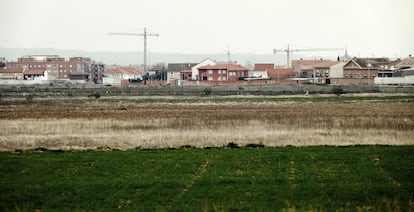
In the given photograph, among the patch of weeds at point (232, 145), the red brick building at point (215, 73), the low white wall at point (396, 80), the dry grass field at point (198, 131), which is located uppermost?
the red brick building at point (215, 73)

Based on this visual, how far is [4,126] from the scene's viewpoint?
4784cm

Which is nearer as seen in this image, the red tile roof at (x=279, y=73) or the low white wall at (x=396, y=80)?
the low white wall at (x=396, y=80)

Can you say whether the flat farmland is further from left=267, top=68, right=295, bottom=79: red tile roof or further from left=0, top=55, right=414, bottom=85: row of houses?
left=267, top=68, right=295, bottom=79: red tile roof

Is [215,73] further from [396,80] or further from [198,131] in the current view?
[198,131]

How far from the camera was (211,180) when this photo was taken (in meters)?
21.8

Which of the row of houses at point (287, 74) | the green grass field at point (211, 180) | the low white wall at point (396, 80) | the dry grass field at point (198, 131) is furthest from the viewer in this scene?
the row of houses at point (287, 74)

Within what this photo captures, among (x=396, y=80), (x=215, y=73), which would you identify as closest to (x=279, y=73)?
(x=215, y=73)

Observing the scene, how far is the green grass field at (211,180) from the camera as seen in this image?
1797cm

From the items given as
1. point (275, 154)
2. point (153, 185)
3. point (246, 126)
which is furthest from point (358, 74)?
point (153, 185)

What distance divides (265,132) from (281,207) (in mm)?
24054

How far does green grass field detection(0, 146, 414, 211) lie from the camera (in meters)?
18.0

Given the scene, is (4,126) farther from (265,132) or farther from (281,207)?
(281,207)

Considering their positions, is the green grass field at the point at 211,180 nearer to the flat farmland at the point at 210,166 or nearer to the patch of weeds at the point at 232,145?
the flat farmland at the point at 210,166

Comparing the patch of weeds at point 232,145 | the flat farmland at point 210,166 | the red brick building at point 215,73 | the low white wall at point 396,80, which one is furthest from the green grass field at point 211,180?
the red brick building at point 215,73
